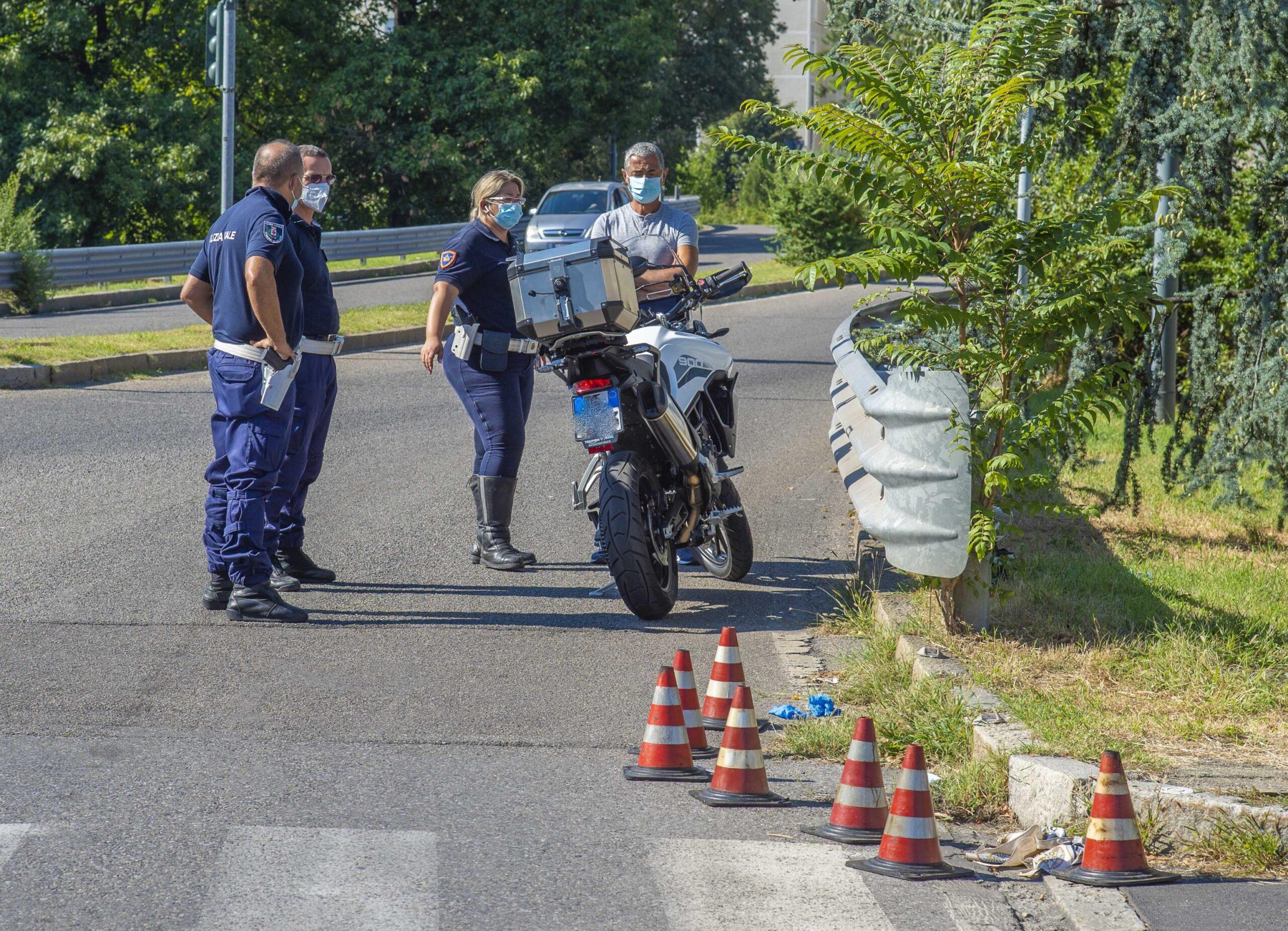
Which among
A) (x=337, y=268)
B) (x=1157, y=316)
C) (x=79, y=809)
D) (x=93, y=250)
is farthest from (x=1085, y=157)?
(x=337, y=268)

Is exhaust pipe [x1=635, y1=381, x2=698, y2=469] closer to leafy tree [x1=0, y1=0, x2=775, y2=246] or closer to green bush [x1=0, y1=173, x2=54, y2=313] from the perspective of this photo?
green bush [x1=0, y1=173, x2=54, y2=313]

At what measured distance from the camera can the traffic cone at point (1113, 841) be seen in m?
3.83

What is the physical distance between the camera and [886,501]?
599 centimetres

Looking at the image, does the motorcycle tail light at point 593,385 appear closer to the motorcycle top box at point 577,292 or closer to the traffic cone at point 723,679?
the motorcycle top box at point 577,292

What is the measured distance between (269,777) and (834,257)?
2829 mm

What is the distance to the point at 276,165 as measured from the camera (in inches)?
256

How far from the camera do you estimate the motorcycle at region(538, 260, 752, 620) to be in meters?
6.39

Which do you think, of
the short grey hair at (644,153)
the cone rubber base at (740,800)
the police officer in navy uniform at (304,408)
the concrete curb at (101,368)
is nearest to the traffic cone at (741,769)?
the cone rubber base at (740,800)

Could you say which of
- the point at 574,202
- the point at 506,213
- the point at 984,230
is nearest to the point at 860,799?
the point at 984,230

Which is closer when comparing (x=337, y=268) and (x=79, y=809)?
(x=79, y=809)

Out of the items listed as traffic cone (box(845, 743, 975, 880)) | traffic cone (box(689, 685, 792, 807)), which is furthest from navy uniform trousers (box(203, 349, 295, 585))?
traffic cone (box(845, 743, 975, 880))

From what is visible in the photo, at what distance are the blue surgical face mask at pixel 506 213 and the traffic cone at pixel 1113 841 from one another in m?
4.58

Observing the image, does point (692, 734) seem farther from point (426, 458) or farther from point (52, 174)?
point (52, 174)

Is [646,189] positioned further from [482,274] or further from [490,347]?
[490,347]
